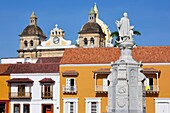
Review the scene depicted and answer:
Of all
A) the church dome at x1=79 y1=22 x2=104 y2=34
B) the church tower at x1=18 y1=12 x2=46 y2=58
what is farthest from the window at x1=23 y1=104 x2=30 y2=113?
the church tower at x1=18 y1=12 x2=46 y2=58

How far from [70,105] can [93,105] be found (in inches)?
84.9

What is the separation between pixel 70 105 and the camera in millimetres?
45750

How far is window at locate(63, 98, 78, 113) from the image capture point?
45.5m

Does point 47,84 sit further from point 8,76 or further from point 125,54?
point 125,54

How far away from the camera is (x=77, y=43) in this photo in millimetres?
82812

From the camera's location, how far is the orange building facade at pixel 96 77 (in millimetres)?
43344

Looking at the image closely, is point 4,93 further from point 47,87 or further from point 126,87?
point 126,87

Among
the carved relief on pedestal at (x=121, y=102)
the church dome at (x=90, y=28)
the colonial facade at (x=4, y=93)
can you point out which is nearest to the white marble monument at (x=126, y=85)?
the carved relief on pedestal at (x=121, y=102)

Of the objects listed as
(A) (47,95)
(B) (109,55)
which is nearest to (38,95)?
(A) (47,95)

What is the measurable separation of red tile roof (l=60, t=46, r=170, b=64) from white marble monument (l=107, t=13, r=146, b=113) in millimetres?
16594

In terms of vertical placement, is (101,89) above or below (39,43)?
below

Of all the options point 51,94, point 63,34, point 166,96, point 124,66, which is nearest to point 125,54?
point 124,66

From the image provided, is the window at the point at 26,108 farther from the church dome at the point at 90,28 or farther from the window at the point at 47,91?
the church dome at the point at 90,28

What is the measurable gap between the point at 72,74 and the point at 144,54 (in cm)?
673
